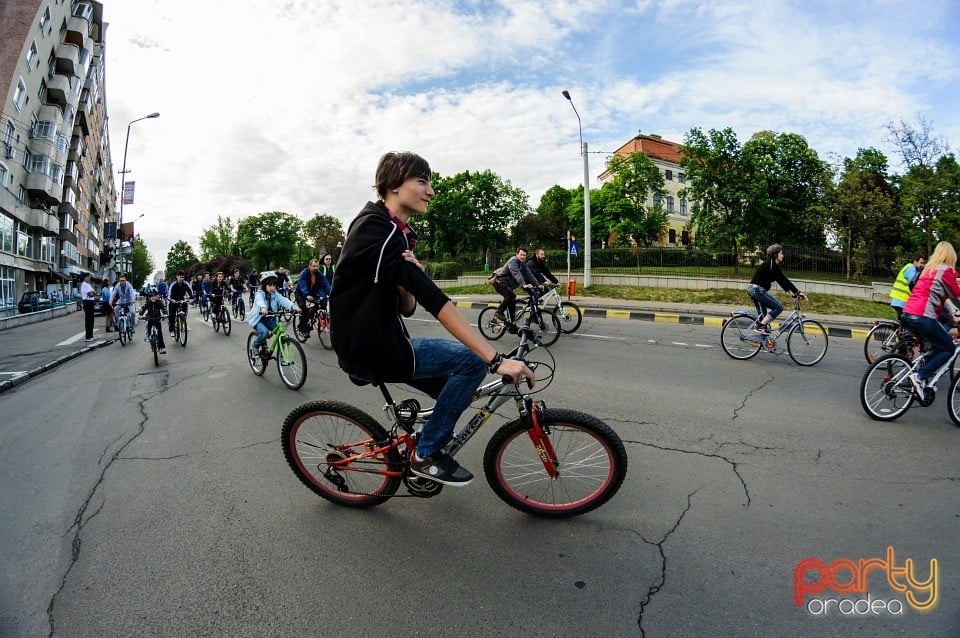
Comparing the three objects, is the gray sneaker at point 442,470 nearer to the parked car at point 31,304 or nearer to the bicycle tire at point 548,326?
the bicycle tire at point 548,326

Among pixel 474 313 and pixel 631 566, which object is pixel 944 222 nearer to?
pixel 474 313

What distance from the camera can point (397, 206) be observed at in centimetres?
282

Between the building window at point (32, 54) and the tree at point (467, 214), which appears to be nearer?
the building window at point (32, 54)

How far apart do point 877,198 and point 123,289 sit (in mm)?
29779

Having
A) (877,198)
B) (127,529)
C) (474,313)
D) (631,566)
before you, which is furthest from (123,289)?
(877,198)

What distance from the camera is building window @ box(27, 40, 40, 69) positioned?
35.1 metres

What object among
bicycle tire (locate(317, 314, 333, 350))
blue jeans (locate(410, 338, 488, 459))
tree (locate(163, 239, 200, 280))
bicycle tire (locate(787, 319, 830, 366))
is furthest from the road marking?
tree (locate(163, 239, 200, 280))

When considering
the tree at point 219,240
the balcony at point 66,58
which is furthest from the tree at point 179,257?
the balcony at point 66,58

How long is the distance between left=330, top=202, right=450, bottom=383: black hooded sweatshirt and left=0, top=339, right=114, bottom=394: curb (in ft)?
28.4

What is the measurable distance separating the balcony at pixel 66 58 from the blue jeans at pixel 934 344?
5793cm

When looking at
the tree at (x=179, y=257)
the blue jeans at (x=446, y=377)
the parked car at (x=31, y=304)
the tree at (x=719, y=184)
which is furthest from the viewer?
the tree at (x=179, y=257)

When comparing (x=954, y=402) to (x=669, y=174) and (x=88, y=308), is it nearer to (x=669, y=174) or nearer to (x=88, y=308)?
(x=88, y=308)

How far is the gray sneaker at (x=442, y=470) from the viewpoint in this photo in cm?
294

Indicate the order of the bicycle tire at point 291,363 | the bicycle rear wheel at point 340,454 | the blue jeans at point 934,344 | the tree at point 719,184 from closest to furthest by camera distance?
the bicycle rear wheel at point 340,454
the blue jeans at point 934,344
the bicycle tire at point 291,363
the tree at point 719,184
